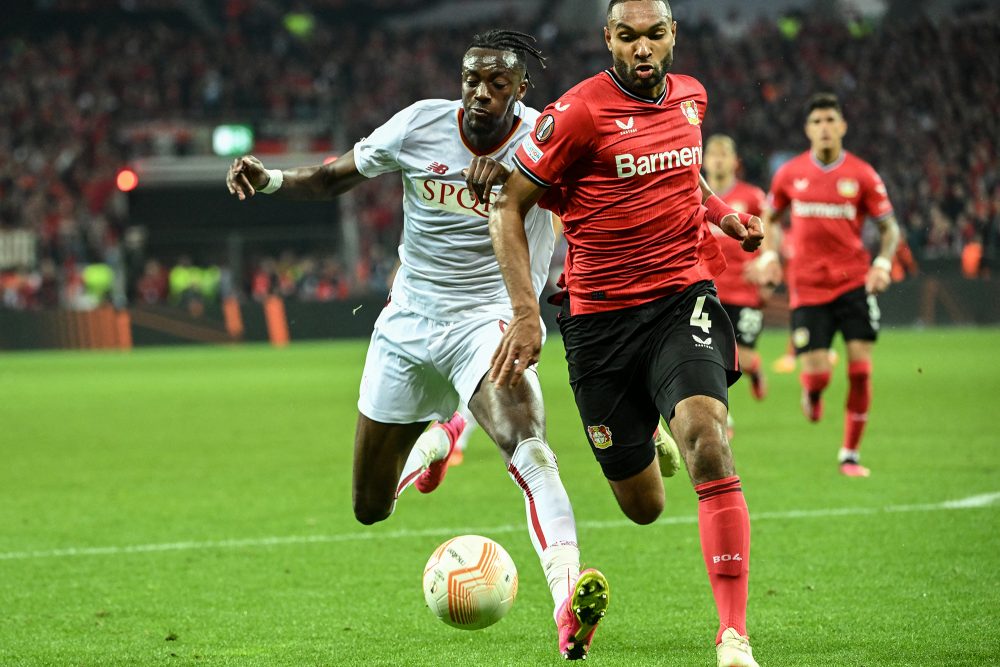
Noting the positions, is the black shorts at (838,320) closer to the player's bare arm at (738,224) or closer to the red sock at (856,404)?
the red sock at (856,404)

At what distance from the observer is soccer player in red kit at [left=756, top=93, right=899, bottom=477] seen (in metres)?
9.80

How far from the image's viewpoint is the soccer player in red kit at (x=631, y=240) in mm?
4832

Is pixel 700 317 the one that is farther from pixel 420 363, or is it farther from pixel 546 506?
pixel 420 363

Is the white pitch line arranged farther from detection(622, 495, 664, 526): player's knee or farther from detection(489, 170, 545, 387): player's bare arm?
detection(489, 170, 545, 387): player's bare arm

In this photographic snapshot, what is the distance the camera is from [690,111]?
517cm

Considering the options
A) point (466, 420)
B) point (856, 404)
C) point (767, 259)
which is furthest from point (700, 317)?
point (856, 404)

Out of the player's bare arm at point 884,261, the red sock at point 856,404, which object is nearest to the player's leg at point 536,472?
the player's bare arm at point 884,261

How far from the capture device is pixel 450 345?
18.7ft

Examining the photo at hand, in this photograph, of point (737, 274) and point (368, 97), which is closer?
point (737, 274)

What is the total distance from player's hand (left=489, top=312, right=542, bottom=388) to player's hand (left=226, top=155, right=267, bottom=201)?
1.54 metres

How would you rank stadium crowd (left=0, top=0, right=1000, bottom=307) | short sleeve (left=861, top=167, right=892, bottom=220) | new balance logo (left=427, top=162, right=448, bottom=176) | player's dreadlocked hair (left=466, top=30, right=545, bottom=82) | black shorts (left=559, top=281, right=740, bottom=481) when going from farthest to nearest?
stadium crowd (left=0, top=0, right=1000, bottom=307) → short sleeve (left=861, top=167, right=892, bottom=220) → new balance logo (left=427, top=162, right=448, bottom=176) → player's dreadlocked hair (left=466, top=30, right=545, bottom=82) → black shorts (left=559, top=281, right=740, bottom=481)

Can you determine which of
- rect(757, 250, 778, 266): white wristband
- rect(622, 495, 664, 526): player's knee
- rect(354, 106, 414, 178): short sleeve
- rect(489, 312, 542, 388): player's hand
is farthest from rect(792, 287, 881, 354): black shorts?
rect(489, 312, 542, 388): player's hand

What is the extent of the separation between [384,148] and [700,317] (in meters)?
1.60

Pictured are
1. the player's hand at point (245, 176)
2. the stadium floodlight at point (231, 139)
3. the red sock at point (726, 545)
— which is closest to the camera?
the red sock at point (726, 545)
